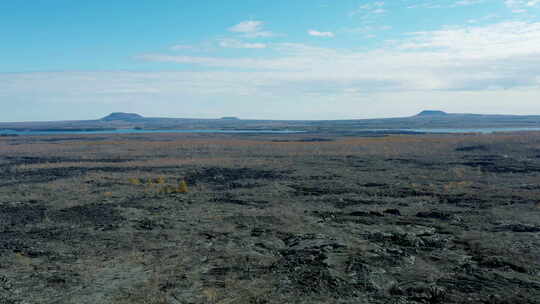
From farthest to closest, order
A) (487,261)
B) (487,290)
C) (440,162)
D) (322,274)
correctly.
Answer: (440,162) → (487,261) → (322,274) → (487,290)

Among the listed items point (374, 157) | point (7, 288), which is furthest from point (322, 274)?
point (374, 157)

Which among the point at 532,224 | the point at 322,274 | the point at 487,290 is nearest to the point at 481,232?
the point at 532,224

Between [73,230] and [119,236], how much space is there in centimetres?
208

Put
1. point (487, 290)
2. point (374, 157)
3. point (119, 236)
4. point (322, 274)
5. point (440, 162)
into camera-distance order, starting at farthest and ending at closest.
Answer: point (374, 157), point (440, 162), point (119, 236), point (322, 274), point (487, 290)

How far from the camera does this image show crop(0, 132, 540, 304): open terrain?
32.1ft

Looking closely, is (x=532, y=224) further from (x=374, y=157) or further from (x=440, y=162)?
(x=374, y=157)

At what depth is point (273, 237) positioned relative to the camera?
46.2 ft

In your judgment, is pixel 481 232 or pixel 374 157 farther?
pixel 374 157

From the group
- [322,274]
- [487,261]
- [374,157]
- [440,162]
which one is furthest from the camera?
[374,157]

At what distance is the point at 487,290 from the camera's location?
956cm

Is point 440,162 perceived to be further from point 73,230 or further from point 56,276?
point 56,276

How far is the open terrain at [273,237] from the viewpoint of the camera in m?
9.77

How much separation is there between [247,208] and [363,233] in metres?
5.84

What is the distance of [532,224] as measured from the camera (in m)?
15.1
